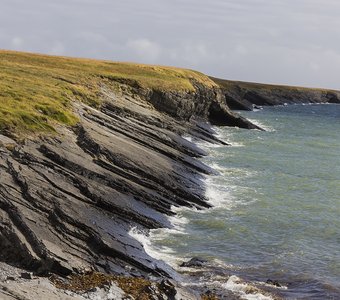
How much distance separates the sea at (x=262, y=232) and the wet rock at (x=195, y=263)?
0.34 metres

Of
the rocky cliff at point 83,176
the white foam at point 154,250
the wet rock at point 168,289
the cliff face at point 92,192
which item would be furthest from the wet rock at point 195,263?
the wet rock at point 168,289

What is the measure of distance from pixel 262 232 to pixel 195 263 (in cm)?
988

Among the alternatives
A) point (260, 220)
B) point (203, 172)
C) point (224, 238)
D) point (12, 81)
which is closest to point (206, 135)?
point (203, 172)

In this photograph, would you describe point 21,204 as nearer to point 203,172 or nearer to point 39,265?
point 39,265

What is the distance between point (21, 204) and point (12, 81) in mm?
29721

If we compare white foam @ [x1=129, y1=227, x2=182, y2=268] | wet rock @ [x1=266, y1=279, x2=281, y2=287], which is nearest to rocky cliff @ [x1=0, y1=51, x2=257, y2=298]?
white foam @ [x1=129, y1=227, x2=182, y2=268]

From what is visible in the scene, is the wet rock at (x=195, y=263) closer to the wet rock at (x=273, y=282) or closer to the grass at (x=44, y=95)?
the wet rock at (x=273, y=282)

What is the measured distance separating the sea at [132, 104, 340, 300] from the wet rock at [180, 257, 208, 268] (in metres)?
0.34

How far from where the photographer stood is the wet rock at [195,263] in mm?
28891

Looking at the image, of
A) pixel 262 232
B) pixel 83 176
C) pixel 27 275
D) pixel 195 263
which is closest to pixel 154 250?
pixel 195 263

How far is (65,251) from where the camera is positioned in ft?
79.9

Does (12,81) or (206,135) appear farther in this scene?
(206,135)

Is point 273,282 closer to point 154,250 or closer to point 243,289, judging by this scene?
point 243,289

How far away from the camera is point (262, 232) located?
124 feet
